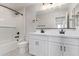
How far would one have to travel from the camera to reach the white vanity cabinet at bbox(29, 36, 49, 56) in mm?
1992

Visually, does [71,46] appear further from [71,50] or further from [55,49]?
[55,49]

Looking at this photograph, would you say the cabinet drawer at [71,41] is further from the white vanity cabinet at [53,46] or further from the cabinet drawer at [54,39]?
the cabinet drawer at [54,39]

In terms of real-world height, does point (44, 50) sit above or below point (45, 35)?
below

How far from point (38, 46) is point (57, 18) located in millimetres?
998

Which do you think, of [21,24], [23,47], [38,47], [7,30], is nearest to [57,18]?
[38,47]

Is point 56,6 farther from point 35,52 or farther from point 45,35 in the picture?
point 35,52

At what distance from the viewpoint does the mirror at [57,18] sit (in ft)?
6.72

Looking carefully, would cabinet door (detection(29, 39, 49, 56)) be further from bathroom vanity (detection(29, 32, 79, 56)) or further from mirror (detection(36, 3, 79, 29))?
mirror (detection(36, 3, 79, 29))

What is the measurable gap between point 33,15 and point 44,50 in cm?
126

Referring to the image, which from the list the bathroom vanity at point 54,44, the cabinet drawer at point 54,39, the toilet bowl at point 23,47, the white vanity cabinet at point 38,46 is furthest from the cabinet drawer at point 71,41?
the toilet bowl at point 23,47

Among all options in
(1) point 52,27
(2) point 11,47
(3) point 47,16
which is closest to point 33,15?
(3) point 47,16

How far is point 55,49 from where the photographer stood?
1838 mm

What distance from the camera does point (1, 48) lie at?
2303 mm

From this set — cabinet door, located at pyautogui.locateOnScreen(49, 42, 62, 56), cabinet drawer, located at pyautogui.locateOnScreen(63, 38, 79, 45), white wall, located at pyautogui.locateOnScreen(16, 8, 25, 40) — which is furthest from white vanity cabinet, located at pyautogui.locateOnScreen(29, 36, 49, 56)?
cabinet drawer, located at pyautogui.locateOnScreen(63, 38, 79, 45)
